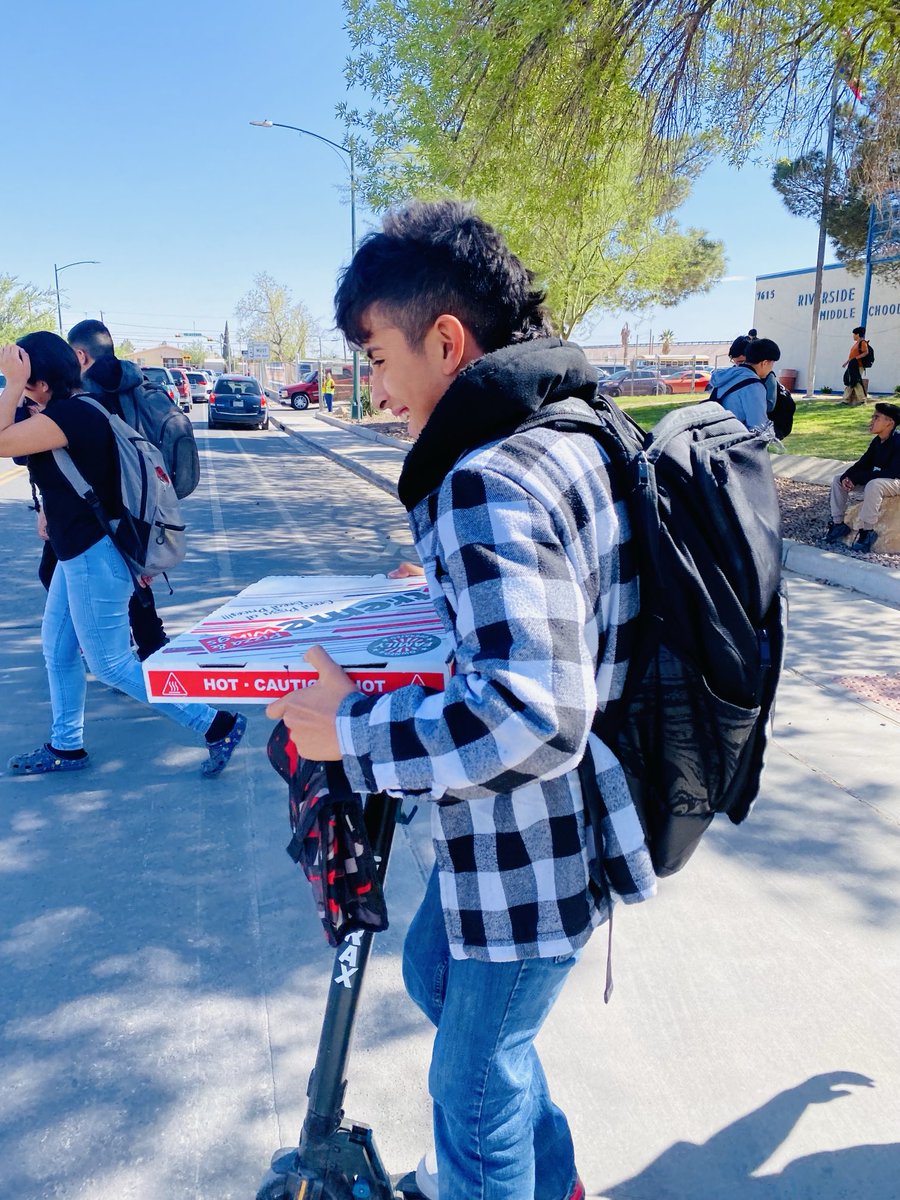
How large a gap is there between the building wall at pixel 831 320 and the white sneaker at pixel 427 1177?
28.5 metres

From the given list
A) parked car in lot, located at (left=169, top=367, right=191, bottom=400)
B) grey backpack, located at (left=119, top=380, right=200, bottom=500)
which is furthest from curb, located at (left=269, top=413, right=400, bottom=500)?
parked car in lot, located at (left=169, top=367, right=191, bottom=400)

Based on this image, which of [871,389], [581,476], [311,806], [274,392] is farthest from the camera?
[274,392]

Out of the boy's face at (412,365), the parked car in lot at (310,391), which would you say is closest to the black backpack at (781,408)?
the boy's face at (412,365)

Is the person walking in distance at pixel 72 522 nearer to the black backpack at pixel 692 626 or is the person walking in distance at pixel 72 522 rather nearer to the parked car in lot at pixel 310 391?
the black backpack at pixel 692 626

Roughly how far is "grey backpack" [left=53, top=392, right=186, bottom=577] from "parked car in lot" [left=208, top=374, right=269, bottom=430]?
25.4 meters

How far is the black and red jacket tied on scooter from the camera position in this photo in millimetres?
1382

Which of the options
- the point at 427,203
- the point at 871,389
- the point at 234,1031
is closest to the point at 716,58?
the point at 427,203

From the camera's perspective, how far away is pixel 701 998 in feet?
8.39

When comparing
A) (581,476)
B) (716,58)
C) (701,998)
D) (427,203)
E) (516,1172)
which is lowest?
(701,998)

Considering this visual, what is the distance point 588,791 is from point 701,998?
162 centimetres

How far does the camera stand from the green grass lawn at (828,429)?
12.9 metres

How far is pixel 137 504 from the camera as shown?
356cm

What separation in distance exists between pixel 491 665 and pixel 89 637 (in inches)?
115

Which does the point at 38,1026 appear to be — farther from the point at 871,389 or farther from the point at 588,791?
the point at 871,389
